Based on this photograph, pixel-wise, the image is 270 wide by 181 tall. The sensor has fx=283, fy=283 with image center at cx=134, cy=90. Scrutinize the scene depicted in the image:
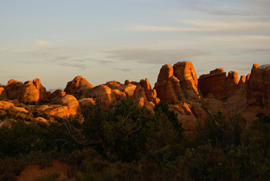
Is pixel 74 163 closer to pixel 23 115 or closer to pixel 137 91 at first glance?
pixel 23 115

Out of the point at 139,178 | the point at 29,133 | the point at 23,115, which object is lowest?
the point at 23,115

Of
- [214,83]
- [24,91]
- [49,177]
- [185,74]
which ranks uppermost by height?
[185,74]

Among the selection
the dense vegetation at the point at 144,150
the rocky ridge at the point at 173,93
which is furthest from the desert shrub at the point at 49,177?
the rocky ridge at the point at 173,93

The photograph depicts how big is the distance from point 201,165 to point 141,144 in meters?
8.74

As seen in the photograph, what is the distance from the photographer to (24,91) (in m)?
82.1

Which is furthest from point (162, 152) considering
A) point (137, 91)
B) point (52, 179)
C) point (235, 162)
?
point (137, 91)

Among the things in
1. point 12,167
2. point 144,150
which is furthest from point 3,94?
point 12,167

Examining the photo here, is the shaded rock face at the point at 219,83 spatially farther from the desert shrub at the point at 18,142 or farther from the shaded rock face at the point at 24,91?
the desert shrub at the point at 18,142

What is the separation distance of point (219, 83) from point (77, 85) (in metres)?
48.1

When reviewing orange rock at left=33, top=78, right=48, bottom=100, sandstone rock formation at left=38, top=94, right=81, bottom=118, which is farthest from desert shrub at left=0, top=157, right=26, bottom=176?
orange rock at left=33, top=78, right=48, bottom=100

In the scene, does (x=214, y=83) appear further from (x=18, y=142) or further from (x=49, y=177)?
(x=49, y=177)

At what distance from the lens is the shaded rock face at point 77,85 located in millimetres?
92162

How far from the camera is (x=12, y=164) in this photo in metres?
15.6

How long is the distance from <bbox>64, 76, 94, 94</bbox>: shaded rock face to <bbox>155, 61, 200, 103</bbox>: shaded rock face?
2290 cm
